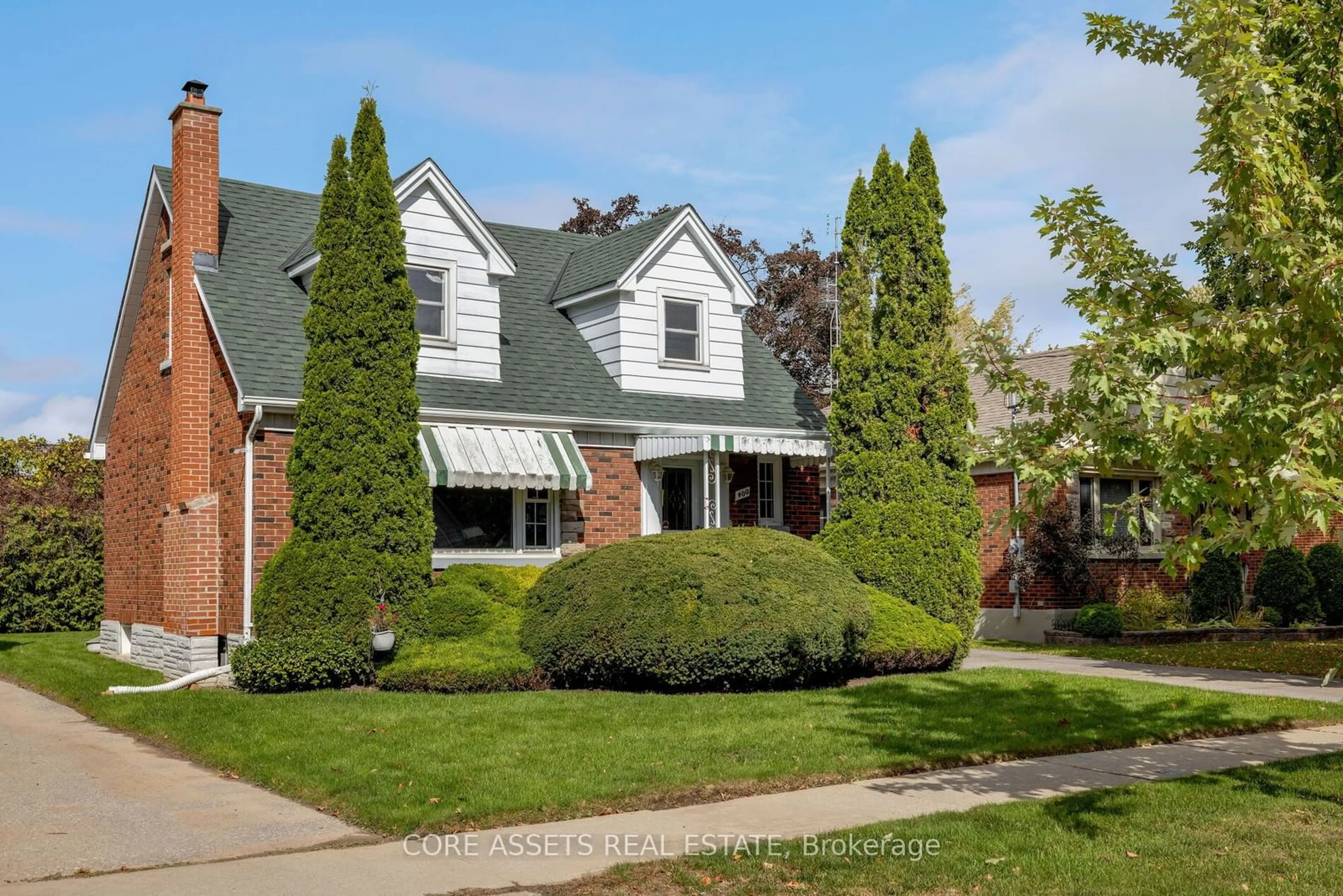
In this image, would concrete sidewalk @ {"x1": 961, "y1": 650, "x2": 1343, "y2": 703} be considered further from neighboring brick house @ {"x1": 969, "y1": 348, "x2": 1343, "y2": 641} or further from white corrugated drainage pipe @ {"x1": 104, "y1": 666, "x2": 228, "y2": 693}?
white corrugated drainage pipe @ {"x1": 104, "y1": 666, "x2": 228, "y2": 693}

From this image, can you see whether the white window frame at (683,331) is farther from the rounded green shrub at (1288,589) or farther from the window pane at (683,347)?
the rounded green shrub at (1288,589)

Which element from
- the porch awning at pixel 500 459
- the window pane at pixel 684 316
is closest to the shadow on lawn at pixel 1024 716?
the porch awning at pixel 500 459

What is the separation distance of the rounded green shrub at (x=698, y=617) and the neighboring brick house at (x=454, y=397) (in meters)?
3.42

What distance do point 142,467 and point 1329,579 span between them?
24092 millimetres

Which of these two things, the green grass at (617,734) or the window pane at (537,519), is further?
the window pane at (537,519)

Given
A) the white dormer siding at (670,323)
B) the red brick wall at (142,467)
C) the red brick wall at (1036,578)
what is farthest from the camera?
the red brick wall at (1036,578)

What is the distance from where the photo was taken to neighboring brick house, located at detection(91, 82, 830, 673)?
17.6m

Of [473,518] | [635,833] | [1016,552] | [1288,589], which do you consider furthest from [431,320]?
[1288,589]

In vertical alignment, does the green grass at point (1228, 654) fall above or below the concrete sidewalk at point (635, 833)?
below

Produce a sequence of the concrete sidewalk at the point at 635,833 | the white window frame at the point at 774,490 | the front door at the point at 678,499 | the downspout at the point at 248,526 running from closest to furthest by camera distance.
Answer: the concrete sidewalk at the point at 635,833, the downspout at the point at 248,526, the front door at the point at 678,499, the white window frame at the point at 774,490

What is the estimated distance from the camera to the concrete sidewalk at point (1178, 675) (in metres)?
15.6

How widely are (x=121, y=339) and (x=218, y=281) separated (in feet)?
16.0

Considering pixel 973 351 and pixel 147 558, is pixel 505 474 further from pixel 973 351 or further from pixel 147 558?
pixel 973 351

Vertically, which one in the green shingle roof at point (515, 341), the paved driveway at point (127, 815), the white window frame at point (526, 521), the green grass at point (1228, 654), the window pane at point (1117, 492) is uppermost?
the green shingle roof at point (515, 341)
